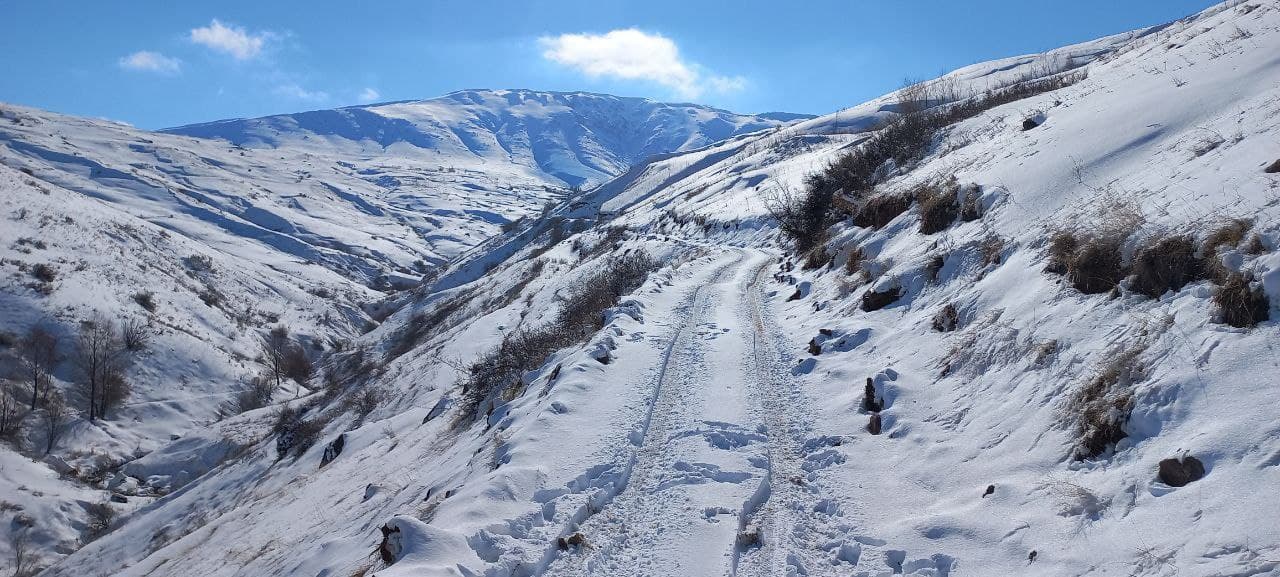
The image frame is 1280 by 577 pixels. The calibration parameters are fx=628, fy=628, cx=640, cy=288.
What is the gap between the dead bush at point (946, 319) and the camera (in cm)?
1040

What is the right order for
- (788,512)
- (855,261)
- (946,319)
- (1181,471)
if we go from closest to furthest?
(1181,471), (788,512), (946,319), (855,261)

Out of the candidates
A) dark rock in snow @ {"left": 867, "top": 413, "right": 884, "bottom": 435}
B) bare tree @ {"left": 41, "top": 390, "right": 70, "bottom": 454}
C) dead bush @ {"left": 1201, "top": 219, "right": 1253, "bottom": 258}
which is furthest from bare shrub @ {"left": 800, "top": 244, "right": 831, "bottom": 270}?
bare tree @ {"left": 41, "top": 390, "right": 70, "bottom": 454}

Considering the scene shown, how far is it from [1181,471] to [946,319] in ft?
19.3

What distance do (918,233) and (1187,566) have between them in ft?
39.7

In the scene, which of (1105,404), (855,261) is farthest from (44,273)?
(1105,404)

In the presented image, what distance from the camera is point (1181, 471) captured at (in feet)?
16.2

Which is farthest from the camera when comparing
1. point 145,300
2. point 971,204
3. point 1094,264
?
point 145,300

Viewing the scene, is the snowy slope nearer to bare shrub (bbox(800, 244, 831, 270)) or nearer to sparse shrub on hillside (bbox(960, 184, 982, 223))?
bare shrub (bbox(800, 244, 831, 270))

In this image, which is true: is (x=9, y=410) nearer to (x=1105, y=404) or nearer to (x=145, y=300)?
(x=145, y=300)

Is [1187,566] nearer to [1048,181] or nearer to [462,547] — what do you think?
[462,547]

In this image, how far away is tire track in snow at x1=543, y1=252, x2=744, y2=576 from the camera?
6.40 meters

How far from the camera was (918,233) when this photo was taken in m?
15.4

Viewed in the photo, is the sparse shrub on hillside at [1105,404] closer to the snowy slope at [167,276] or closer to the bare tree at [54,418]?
the snowy slope at [167,276]

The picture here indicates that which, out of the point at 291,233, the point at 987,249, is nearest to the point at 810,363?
the point at 987,249
